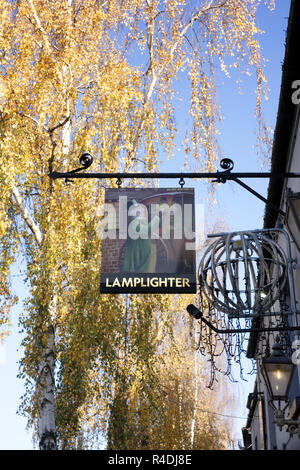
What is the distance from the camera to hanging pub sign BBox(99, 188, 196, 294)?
679 cm

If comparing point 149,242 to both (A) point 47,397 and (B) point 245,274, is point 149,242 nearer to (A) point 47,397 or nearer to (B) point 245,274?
(B) point 245,274

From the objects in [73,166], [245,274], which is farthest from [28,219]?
[245,274]

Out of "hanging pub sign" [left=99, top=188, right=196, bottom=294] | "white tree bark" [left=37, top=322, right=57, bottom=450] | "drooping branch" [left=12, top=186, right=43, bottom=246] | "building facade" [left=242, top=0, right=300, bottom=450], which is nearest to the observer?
"building facade" [left=242, top=0, right=300, bottom=450]

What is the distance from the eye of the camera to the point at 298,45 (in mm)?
6926

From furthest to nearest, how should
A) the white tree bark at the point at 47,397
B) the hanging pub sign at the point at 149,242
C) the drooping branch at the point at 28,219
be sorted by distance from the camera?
1. the drooping branch at the point at 28,219
2. the white tree bark at the point at 47,397
3. the hanging pub sign at the point at 149,242

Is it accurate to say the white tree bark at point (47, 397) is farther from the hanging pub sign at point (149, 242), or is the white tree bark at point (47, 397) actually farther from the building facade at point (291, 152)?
the hanging pub sign at point (149, 242)

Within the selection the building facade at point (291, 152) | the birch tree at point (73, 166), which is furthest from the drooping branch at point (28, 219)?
the building facade at point (291, 152)

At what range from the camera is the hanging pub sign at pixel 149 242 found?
6.79m

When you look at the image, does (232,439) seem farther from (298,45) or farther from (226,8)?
(298,45)

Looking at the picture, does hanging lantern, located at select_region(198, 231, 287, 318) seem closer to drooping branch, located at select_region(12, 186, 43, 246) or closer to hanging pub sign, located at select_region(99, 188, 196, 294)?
hanging pub sign, located at select_region(99, 188, 196, 294)

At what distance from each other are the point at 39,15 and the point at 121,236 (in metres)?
8.62

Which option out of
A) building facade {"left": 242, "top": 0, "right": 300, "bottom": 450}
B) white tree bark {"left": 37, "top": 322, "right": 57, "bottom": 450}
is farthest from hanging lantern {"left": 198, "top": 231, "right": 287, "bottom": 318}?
white tree bark {"left": 37, "top": 322, "right": 57, "bottom": 450}

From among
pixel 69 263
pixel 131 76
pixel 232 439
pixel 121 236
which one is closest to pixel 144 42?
pixel 131 76

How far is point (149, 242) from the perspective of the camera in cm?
691
